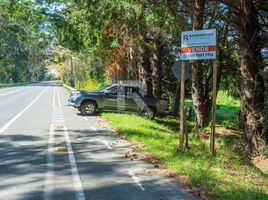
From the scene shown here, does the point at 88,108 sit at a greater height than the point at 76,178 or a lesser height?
greater

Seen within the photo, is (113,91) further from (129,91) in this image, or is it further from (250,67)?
(250,67)

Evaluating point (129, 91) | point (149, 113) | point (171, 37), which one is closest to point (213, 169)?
point (171, 37)

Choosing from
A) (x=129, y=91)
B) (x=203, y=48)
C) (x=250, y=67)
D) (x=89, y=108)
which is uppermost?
(x=203, y=48)

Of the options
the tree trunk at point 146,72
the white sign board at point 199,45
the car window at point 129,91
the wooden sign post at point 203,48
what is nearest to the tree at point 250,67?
the wooden sign post at point 203,48

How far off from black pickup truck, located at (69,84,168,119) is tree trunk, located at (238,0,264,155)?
1045cm

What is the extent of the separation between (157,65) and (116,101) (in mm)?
4847

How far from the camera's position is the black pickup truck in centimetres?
2152

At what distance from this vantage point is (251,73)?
11.8 metres

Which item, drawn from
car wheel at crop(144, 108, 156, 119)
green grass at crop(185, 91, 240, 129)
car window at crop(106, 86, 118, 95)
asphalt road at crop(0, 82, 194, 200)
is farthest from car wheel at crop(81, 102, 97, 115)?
green grass at crop(185, 91, 240, 129)

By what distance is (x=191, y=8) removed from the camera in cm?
1548

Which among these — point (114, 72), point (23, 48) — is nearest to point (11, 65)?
point (23, 48)

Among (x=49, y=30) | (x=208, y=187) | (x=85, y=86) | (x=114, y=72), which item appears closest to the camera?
(x=208, y=187)

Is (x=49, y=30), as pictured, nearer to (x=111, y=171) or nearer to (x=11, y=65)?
(x=111, y=171)

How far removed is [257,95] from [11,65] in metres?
104
